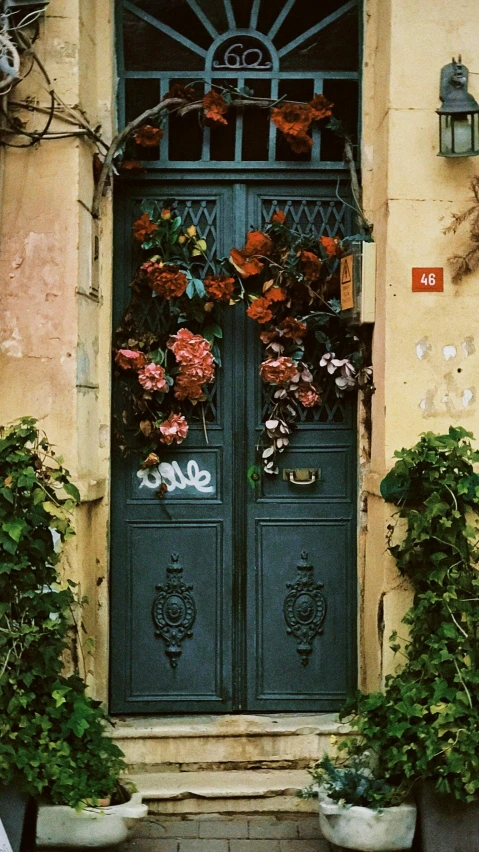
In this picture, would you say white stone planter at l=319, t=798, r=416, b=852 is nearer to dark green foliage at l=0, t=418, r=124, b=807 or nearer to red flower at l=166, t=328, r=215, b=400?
dark green foliage at l=0, t=418, r=124, b=807

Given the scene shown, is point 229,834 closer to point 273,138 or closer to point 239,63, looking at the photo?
point 273,138

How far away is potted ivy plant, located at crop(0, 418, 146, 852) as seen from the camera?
13.9 ft

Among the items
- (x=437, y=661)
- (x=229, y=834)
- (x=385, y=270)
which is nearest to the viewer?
(x=437, y=661)

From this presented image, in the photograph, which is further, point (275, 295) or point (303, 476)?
point (303, 476)

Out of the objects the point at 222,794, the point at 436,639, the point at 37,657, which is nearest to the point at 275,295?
the point at 436,639

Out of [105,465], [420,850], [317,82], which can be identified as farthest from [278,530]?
[317,82]

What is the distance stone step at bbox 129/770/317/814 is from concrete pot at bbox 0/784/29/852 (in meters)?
0.77

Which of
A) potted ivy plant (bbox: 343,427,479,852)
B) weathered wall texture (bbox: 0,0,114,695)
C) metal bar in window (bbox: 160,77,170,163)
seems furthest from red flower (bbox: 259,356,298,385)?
metal bar in window (bbox: 160,77,170,163)

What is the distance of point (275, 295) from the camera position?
523 cm

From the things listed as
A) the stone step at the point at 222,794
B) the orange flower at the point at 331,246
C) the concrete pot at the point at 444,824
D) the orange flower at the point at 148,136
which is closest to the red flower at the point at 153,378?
the orange flower at the point at 331,246

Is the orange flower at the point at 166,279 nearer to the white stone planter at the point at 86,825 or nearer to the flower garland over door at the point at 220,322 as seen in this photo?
the flower garland over door at the point at 220,322

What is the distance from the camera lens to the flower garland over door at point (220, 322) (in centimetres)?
521

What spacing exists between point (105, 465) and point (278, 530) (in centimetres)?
97

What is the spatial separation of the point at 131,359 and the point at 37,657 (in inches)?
63.3
